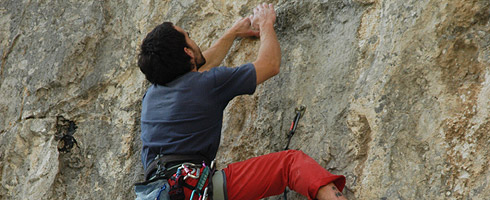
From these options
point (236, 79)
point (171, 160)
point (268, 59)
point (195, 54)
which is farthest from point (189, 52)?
point (171, 160)

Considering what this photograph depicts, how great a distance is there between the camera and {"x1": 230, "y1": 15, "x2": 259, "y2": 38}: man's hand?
544 centimetres

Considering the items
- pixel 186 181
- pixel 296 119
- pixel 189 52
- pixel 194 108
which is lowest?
pixel 296 119

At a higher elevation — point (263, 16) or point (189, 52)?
point (189, 52)

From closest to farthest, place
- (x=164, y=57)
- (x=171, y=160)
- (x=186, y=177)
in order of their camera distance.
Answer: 1. (x=186, y=177)
2. (x=171, y=160)
3. (x=164, y=57)

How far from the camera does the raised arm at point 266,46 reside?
4.62 meters

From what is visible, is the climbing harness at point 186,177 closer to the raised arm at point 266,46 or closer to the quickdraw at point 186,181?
the quickdraw at point 186,181

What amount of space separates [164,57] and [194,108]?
46cm

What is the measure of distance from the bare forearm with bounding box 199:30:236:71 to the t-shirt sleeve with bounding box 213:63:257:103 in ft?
2.66

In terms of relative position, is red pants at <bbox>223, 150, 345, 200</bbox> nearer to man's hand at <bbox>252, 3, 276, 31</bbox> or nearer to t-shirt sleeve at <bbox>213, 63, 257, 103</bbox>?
t-shirt sleeve at <bbox>213, 63, 257, 103</bbox>

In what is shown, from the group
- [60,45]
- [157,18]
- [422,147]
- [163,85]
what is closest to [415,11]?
[422,147]

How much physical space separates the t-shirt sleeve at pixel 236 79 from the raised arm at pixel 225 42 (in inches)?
32.1

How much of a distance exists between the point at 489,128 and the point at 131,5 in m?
3.56

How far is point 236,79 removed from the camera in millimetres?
4562

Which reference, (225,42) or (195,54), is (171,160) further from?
(225,42)
